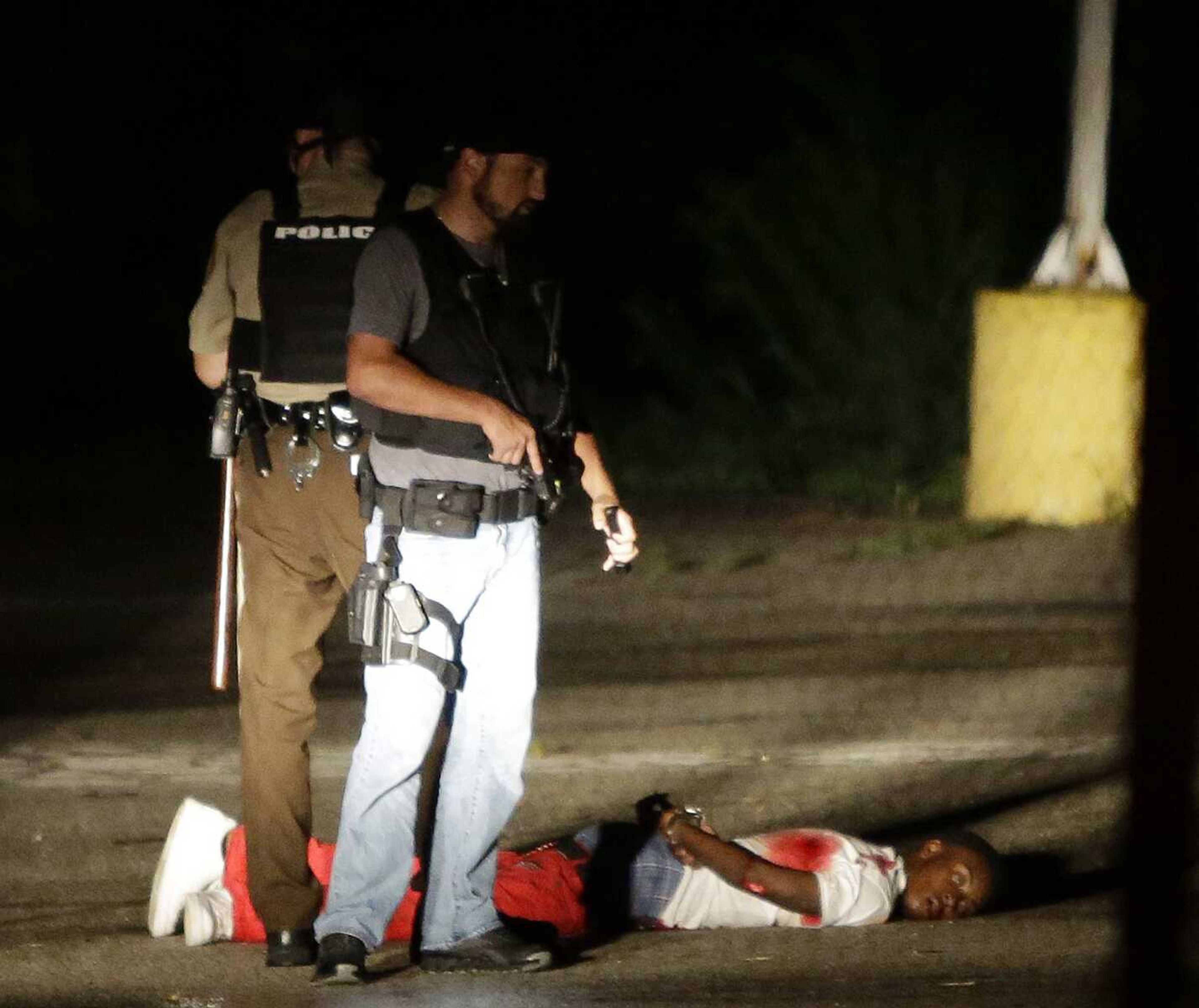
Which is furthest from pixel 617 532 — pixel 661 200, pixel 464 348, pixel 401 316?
pixel 661 200

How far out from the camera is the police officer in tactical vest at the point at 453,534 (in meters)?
5.07

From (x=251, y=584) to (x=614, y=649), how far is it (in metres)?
3.88

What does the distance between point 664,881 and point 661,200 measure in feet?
51.8

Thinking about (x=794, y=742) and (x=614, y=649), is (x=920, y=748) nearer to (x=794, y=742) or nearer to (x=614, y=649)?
(x=794, y=742)

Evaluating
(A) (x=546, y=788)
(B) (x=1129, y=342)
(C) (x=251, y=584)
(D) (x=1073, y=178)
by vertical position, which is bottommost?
(A) (x=546, y=788)

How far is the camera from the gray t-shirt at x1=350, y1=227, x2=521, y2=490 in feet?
16.6

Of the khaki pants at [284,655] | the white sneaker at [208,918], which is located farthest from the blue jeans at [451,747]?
the white sneaker at [208,918]

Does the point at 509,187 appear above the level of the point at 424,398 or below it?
above

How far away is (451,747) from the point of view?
529 centimetres

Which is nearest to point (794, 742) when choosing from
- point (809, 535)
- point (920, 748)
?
point (920, 748)

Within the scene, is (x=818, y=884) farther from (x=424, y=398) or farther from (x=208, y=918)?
(x=424, y=398)

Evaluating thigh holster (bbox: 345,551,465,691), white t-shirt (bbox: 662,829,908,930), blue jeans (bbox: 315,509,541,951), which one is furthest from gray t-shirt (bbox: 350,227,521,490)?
white t-shirt (bbox: 662,829,908,930)

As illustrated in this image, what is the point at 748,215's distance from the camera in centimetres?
1434

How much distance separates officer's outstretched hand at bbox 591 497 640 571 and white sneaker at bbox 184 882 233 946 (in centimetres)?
120
